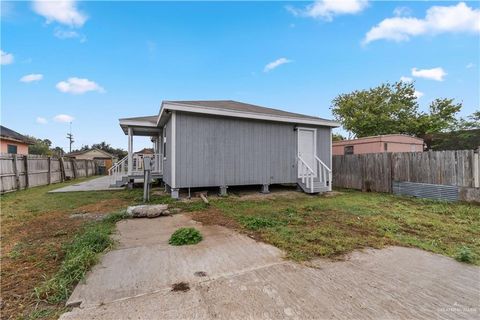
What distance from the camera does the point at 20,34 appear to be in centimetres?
830

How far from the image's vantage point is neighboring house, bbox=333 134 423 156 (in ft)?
43.3

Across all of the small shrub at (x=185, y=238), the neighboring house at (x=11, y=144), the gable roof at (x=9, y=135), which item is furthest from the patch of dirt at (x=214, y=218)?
the gable roof at (x=9, y=135)

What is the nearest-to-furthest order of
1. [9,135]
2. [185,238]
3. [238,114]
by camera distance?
[185,238]
[238,114]
[9,135]

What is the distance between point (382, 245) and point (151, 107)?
58.0 feet

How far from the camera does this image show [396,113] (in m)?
21.1

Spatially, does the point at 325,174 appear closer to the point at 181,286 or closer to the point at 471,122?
the point at 181,286

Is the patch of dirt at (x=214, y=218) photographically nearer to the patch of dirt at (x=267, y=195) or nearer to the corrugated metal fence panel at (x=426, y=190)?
the patch of dirt at (x=267, y=195)

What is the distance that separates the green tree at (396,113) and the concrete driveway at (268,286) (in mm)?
20866

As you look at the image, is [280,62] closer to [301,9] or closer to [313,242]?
[301,9]

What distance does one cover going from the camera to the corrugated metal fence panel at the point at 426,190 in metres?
7.08

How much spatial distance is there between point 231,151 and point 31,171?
33.7ft

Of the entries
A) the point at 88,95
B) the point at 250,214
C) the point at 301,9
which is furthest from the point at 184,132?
the point at 88,95

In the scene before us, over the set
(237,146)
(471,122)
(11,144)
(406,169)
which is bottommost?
(406,169)

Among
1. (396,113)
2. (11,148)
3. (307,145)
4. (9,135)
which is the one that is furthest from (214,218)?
(396,113)
